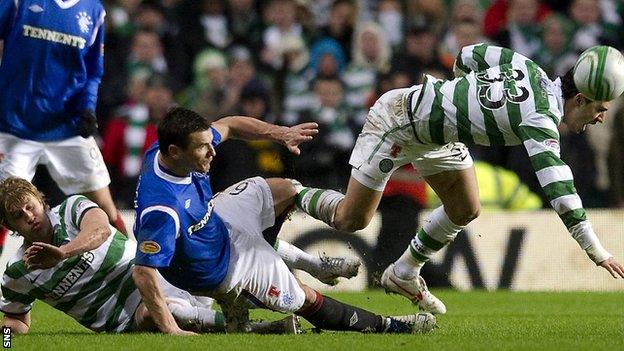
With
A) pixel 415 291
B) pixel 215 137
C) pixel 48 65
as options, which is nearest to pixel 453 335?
pixel 415 291

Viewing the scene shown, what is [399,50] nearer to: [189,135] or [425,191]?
[425,191]

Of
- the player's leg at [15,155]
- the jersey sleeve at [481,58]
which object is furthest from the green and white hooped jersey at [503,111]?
the player's leg at [15,155]

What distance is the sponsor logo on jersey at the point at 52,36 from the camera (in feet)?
34.4

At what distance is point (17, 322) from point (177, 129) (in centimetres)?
184

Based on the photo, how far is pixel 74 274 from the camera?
28.3ft

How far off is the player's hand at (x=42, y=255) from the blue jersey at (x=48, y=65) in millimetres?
2793

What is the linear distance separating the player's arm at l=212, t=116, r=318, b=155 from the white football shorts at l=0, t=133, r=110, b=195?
2259mm

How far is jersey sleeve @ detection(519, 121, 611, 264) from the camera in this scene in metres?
8.28

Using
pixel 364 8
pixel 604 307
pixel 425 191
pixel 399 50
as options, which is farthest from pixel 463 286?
pixel 364 8

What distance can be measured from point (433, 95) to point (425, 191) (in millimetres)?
5124

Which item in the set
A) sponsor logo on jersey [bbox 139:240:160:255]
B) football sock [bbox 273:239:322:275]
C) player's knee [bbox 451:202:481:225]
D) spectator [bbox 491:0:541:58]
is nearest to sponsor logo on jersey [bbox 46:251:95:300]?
sponsor logo on jersey [bbox 139:240:160:255]

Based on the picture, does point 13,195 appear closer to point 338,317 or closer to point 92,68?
point 338,317

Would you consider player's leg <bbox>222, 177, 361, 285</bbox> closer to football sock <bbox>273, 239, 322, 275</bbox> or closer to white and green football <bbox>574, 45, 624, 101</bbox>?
football sock <bbox>273, 239, 322, 275</bbox>

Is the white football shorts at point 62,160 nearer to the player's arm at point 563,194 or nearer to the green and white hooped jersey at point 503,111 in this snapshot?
the green and white hooped jersey at point 503,111
